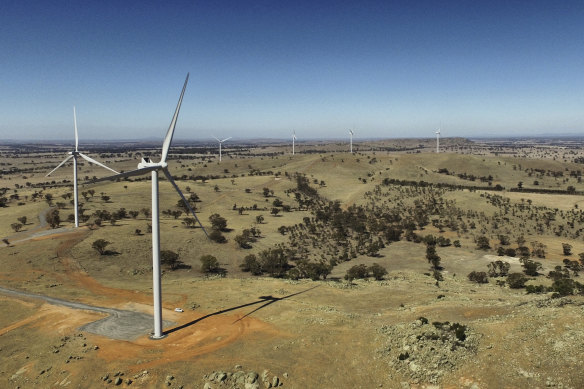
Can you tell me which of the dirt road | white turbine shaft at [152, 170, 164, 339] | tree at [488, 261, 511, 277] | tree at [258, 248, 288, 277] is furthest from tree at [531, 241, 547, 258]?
white turbine shaft at [152, 170, 164, 339]

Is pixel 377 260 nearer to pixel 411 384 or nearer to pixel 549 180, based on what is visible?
pixel 411 384

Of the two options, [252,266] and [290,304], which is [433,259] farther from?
[290,304]

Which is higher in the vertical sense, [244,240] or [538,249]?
[244,240]

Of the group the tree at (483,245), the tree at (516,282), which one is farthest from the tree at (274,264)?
the tree at (483,245)

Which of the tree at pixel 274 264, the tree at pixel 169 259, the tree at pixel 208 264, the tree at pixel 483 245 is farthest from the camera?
the tree at pixel 483 245

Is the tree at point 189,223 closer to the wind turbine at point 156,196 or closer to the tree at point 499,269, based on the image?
the wind turbine at point 156,196

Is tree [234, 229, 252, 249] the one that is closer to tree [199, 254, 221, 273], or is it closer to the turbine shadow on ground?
tree [199, 254, 221, 273]

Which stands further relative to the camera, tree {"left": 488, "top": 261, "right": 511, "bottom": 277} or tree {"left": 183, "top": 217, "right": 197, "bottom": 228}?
tree {"left": 183, "top": 217, "right": 197, "bottom": 228}

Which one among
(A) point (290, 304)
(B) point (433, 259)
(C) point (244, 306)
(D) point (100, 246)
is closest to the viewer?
(C) point (244, 306)

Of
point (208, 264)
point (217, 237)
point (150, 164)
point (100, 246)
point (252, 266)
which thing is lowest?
Result: point (252, 266)

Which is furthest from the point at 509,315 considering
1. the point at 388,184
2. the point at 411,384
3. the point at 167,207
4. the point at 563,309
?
the point at 388,184

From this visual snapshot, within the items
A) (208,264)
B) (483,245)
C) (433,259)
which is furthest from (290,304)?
(483,245)
